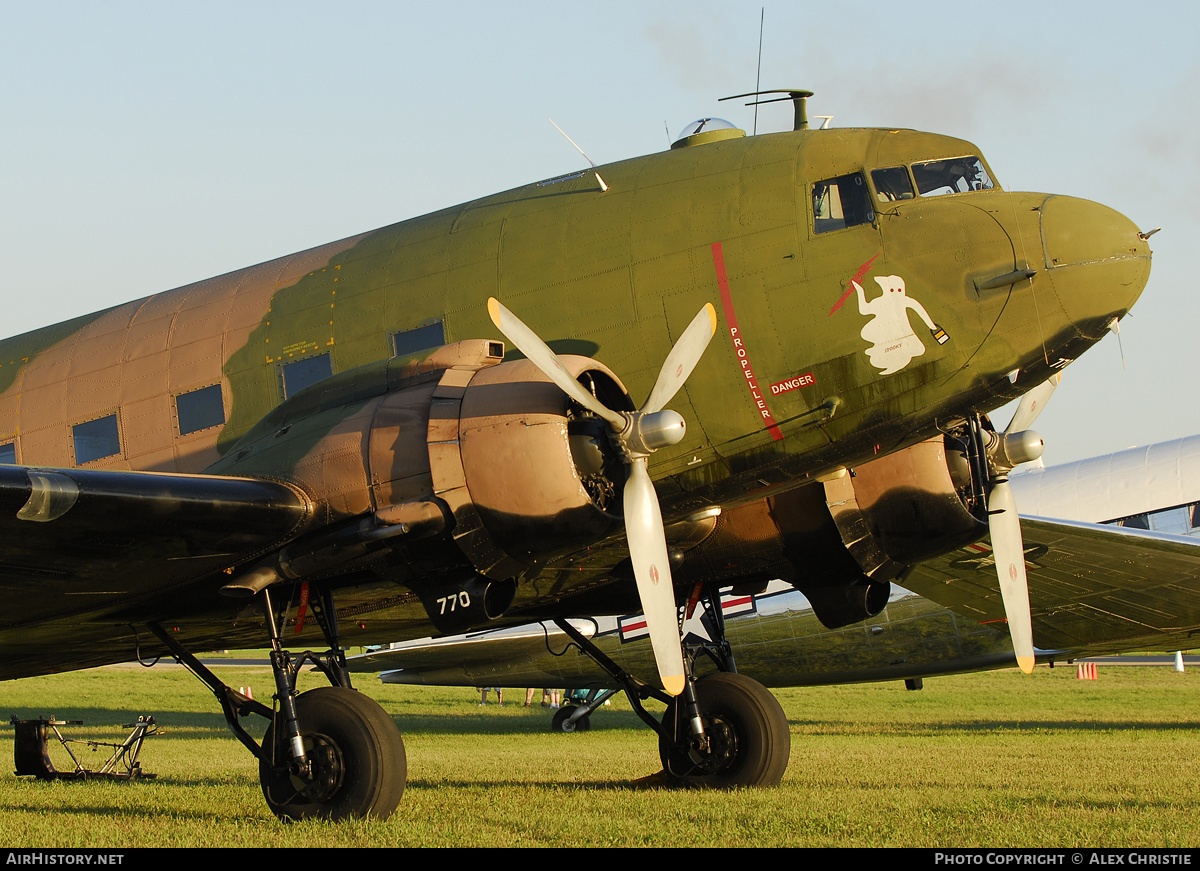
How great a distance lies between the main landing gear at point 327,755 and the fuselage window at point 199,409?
2913 mm

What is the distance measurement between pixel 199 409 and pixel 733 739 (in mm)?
6013

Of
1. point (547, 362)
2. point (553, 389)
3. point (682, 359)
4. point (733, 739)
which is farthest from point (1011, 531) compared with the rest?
point (547, 362)

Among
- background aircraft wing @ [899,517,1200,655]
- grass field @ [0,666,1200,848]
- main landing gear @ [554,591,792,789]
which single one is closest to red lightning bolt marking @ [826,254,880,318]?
grass field @ [0,666,1200,848]

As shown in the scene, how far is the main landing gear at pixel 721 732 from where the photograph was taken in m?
11.5

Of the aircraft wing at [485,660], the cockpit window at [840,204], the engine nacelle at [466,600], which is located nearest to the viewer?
the engine nacelle at [466,600]

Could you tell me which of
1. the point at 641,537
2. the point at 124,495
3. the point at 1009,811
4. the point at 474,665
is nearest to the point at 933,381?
the point at 641,537

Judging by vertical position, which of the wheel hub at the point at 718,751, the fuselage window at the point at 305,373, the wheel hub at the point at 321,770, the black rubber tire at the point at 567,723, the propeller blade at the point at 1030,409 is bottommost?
the black rubber tire at the point at 567,723

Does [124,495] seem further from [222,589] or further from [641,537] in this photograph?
[641,537]

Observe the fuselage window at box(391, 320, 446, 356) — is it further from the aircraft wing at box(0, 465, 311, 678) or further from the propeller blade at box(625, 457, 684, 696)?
the propeller blade at box(625, 457, 684, 696)

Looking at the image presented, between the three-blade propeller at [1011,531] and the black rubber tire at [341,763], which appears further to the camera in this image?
the three-blade propeller at [1011,531]

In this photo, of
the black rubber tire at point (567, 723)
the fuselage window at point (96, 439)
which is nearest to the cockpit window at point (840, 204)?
the fuselage window at point (96, 439)

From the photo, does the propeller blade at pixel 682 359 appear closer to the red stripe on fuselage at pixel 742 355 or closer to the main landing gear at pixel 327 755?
the red stripe on fuselage at pixel 742 355

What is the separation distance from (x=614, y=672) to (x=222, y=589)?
428 centimetres

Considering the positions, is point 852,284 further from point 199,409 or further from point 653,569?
point 199,409
